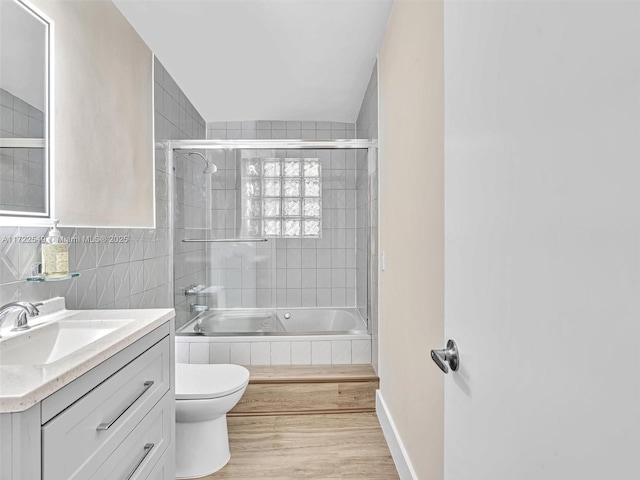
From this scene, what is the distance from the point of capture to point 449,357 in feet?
2.60

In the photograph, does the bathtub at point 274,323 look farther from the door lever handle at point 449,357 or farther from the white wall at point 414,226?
the door lever handle at point 449,357

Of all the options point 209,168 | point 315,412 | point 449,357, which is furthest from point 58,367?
point 209,168

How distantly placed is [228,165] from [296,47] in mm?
1010

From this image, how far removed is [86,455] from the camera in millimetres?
954

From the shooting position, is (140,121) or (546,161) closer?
(546,161)

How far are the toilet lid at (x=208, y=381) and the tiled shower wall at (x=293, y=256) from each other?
2.59 ft

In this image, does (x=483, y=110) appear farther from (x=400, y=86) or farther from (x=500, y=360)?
(x=400, y=86)

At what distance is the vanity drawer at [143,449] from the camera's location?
108 centimetres

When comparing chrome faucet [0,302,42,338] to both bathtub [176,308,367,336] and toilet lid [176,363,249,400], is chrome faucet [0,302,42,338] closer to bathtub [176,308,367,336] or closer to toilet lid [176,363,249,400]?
toilet lid [176,363,249,400]

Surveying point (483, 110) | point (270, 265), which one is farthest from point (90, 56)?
point (483, 110)

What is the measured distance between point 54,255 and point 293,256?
1862mm

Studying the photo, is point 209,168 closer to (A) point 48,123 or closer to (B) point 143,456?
(A) point 48,123

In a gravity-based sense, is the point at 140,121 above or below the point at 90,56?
below

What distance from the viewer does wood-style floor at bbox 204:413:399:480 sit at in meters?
1.91
